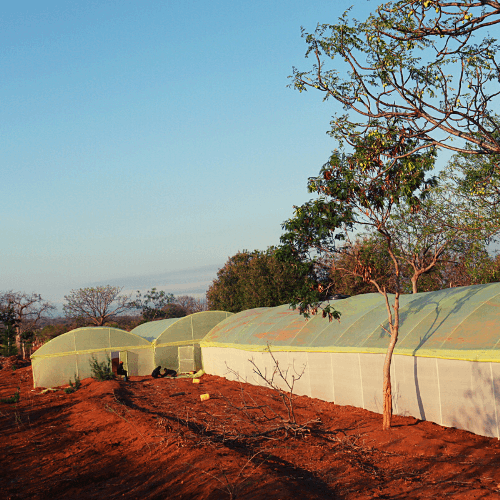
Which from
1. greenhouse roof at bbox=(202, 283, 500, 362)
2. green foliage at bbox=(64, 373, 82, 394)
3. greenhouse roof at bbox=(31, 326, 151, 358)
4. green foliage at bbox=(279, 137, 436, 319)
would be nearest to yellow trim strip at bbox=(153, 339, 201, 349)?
greenhouse roof at bbox=(31, 326, 151, 358)

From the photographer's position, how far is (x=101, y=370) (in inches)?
1021

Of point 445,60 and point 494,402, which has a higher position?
point 445,60

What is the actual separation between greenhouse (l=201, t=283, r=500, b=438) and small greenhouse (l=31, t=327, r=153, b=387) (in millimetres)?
8788

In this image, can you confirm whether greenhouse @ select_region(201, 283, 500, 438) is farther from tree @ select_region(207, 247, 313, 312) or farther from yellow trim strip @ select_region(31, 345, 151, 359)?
tree @ select_region(207, 247, 313, 312)

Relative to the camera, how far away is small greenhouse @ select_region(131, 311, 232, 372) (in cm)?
2850

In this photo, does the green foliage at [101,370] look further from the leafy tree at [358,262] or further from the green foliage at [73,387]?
the leafy tree at [358,262]

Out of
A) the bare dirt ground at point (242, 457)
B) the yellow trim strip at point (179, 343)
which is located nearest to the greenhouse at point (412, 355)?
the bare dirt ground at point (242, 457)

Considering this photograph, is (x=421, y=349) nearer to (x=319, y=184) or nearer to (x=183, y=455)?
(x=319, y=184)

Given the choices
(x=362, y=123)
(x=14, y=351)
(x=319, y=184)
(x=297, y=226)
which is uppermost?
(x=362, y=123)

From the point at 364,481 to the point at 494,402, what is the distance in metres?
4.12

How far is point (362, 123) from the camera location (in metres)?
11.5

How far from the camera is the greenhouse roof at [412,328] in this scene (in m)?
11.9

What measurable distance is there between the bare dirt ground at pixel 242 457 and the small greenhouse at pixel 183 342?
37.5 ft

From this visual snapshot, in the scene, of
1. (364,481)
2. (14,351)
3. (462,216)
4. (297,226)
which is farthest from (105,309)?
(364,481)
